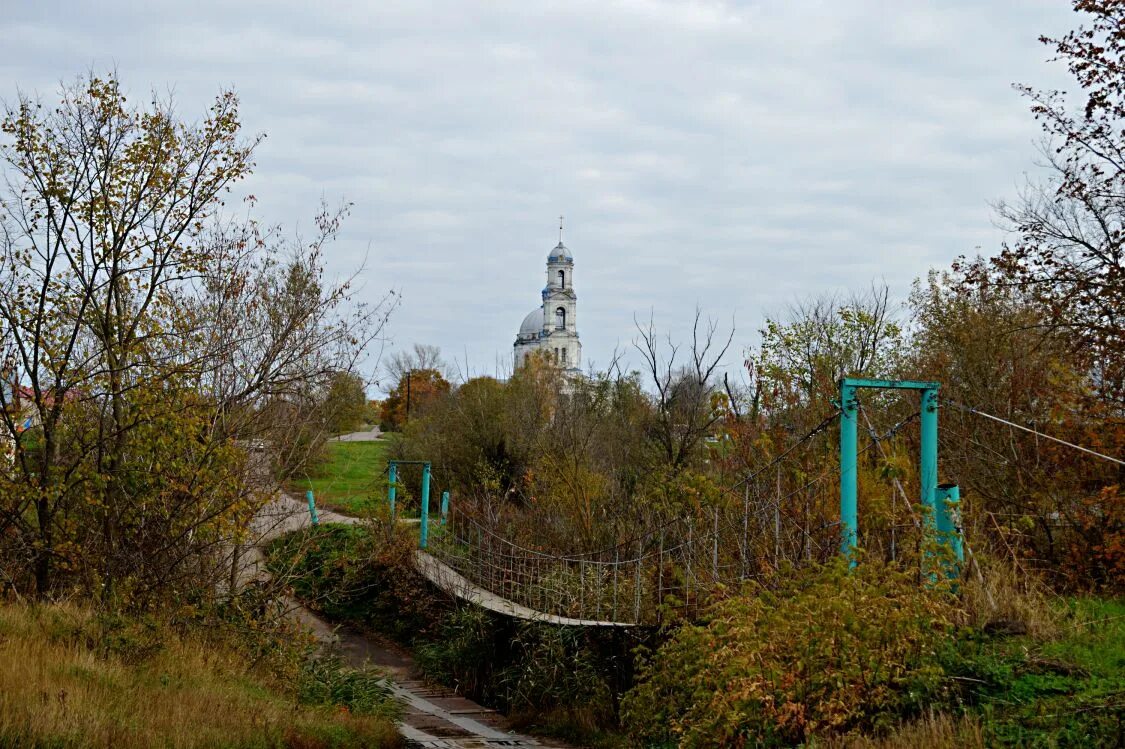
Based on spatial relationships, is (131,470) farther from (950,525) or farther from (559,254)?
(559,254)

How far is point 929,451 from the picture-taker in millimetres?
9445

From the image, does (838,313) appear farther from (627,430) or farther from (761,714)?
(761,714)

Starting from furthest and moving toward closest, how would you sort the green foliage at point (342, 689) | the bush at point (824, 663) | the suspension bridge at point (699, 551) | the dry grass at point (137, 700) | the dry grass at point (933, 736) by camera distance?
1. the green foliage at point (342, 689)
2. the suspension bridge at point (699, 551)
3. the dry grass at point (137, 700)
4. the bush at point (824, 663)
5. the dry grass at point (933, 736)

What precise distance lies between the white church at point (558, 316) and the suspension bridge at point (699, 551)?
8475 cm

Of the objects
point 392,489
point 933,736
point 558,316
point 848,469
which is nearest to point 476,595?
point 392,489

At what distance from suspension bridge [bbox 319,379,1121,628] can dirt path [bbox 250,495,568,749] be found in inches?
61.8

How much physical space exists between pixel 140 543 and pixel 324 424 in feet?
12.0

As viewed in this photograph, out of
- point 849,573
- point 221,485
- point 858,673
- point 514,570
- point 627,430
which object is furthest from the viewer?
point 627,430

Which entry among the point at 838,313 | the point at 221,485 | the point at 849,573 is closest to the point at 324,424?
the point at 221,485

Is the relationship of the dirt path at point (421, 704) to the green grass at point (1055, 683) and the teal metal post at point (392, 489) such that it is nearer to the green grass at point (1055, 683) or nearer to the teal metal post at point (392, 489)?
the teal metal post at point (392, 489)

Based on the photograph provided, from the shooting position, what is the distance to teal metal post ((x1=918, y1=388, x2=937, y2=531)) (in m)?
9.17

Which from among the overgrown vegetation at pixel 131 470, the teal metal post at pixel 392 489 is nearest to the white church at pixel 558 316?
the teal metal post at pixel 392 489

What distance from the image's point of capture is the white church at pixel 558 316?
107562mm

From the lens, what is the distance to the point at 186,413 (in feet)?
38.9
